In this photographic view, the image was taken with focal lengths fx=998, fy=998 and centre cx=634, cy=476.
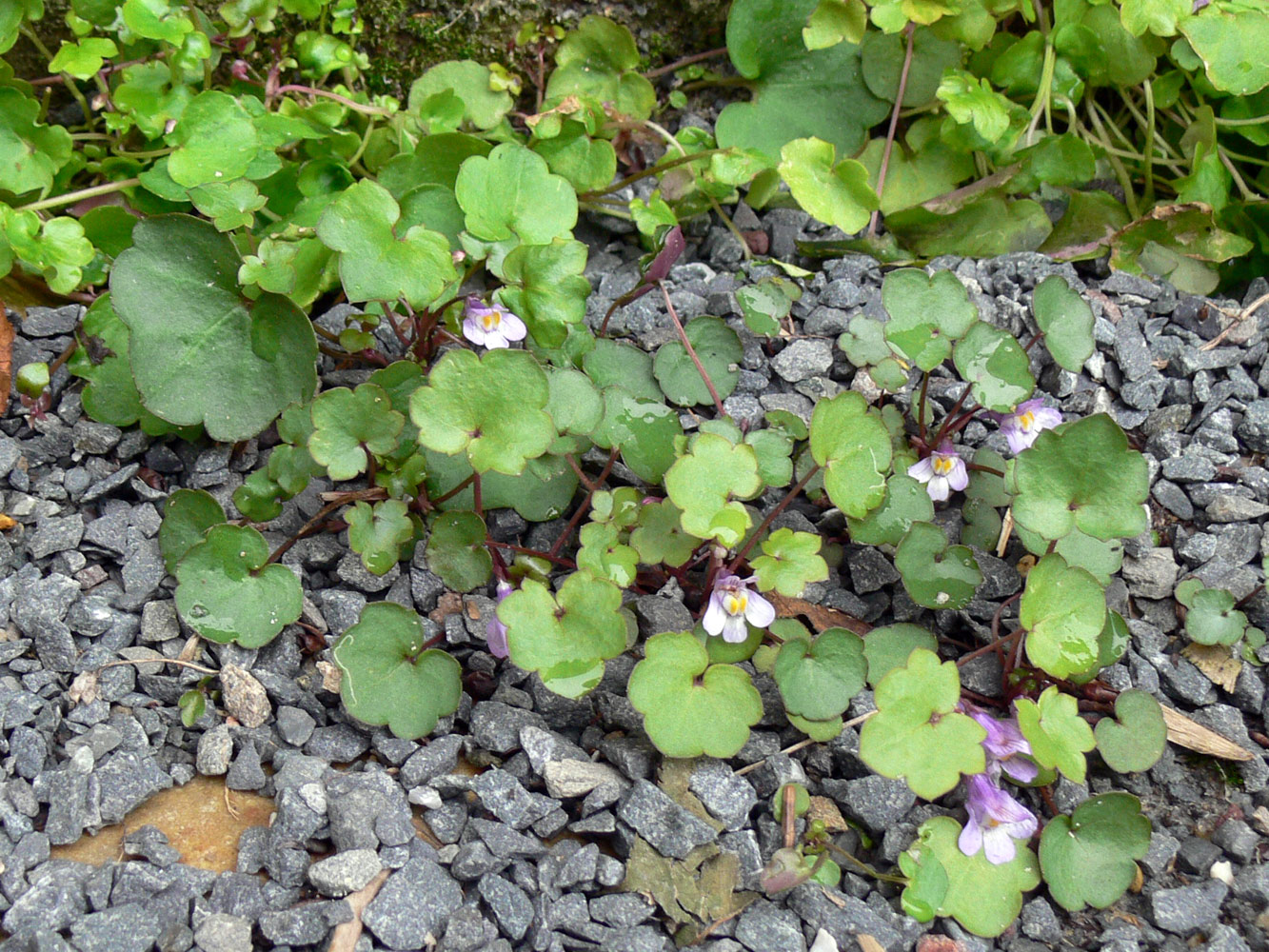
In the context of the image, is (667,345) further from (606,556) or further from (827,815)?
(827,815)

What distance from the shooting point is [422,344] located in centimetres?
175

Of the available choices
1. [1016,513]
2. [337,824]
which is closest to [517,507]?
[337,824]

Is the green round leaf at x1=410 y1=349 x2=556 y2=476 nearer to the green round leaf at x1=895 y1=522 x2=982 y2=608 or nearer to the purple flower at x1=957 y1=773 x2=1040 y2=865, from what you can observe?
the green round leaf at x1=895 y1=522 x2=982 y2=608

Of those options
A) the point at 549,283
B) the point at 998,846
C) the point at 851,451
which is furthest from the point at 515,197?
→ the point at 998,846

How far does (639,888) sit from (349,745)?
0.48m

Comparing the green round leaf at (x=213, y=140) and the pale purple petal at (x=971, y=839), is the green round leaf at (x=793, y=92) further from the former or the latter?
the pale purple petal at (x=971, y=839)

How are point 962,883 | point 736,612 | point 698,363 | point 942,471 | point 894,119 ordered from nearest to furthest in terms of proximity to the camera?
point 962,883 → point 736,612 → point 942,471 → point 698,363 → point 894,119

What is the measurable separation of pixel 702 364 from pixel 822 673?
67 cm

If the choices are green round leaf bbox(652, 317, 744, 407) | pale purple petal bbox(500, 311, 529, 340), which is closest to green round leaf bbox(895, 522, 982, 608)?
green round leaf bbox(652, 317, 744, 407)

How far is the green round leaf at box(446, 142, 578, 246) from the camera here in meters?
1.71

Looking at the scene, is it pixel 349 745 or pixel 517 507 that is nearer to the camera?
pixel 349 745

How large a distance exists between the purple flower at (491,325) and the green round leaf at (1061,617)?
2.94ft

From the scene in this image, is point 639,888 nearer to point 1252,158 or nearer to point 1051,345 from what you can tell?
point 1051,345

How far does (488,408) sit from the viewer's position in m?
1.48
